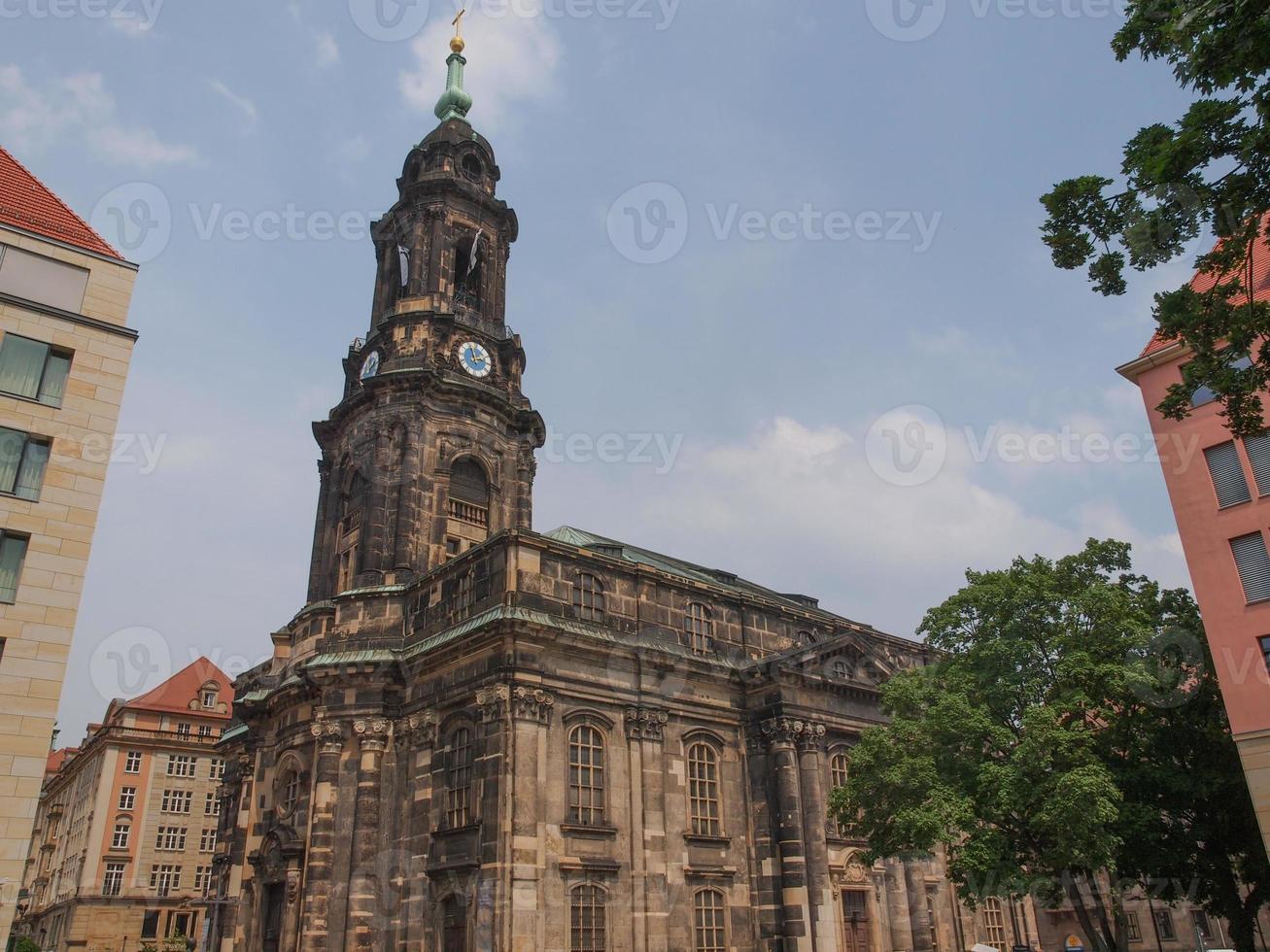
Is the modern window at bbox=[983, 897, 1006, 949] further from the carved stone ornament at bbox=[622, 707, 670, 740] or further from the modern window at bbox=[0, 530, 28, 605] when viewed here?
the modern window at bbox=[0, 530, 28, 605]

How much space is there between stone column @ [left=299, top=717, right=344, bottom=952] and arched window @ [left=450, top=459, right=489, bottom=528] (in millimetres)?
9426

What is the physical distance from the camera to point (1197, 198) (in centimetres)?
1162

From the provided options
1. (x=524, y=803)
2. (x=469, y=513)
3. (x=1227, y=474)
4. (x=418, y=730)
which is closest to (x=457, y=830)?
(x=524, y=803)

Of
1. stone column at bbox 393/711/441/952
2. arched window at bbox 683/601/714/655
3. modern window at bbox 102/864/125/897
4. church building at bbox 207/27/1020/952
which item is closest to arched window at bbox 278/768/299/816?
church building at bbox 207/27/1020/952

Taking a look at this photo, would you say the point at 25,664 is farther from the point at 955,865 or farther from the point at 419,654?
the point at 955,865

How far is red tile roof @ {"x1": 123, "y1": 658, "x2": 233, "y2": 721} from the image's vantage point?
64938 millimetres

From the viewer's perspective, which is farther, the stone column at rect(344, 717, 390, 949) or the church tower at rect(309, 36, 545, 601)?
the church tower at rect(309, 36, 545, 601)

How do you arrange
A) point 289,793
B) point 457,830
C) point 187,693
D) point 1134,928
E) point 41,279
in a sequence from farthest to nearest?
1. point 187,693
2. point 1134,928
3. point 289,793
4. point 457,830
5. point 41,279

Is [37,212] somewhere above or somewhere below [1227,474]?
above

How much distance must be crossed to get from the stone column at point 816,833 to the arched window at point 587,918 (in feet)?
23.0

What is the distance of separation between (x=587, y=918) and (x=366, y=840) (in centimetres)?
781

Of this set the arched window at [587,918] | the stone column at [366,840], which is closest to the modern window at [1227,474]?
the arched window at [587,918]

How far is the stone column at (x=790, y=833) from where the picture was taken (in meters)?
30.0

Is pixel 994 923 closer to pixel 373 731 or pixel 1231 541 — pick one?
pixel 1231 541
